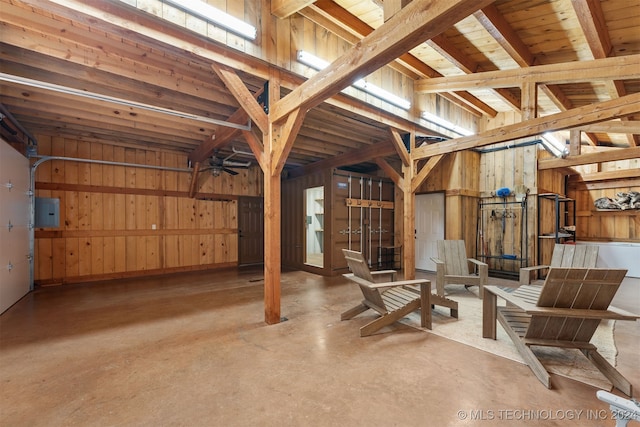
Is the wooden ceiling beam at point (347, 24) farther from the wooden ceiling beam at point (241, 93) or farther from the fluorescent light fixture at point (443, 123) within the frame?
the wooden ceiling beam at point (241, 93)

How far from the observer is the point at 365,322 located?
11.0ft

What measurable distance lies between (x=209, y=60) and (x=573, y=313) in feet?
12.8

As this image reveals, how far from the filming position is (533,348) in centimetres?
270

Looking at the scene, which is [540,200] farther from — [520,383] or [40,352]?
[40,352]

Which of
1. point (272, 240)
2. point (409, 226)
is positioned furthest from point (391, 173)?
point (272, 240)

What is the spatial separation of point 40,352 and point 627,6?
21.7ft

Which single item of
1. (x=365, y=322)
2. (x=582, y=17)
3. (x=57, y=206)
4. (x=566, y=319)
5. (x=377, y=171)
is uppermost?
(x=582, y=17)

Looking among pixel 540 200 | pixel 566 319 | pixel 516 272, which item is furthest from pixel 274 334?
pixel 540 200

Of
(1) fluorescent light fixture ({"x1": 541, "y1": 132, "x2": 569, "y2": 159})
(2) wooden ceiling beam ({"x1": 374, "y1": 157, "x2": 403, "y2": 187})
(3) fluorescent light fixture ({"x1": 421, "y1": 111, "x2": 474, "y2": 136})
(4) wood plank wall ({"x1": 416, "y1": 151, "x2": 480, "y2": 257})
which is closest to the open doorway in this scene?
(2) wooden ceiling beam ({"x1": 374, "y1": 157, "x2": 403, "y2": 187})

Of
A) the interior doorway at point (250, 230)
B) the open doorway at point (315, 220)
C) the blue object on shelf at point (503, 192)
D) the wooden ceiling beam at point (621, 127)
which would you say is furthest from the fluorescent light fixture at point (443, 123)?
the interior doorway at point (250, 230)

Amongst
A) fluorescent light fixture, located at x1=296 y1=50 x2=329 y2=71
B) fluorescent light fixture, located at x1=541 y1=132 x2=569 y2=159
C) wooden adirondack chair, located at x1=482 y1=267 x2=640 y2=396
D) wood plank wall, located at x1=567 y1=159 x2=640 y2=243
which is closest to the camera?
wooden adirondack chair, located at x1=482 y1=267 x2=640 y2=396

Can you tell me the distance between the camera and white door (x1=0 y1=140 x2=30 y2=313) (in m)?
3.64

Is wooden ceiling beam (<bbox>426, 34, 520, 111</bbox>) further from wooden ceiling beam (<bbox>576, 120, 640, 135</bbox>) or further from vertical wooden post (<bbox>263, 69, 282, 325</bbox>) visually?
vertical wooden post (<bbox>263, 69, 282, 325</bbox>)

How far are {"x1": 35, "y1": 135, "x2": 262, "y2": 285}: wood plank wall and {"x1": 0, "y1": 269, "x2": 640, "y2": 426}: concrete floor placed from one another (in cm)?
205
